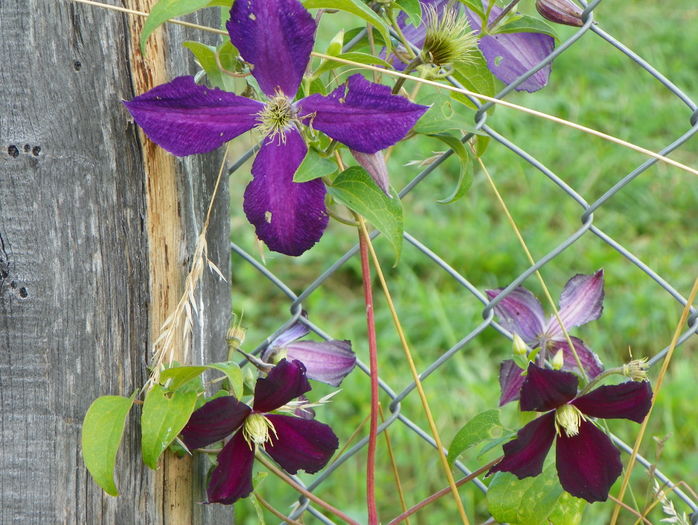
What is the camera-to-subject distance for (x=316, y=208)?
2.36 ft

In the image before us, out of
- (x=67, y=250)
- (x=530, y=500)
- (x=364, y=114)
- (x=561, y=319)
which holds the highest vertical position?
(x=364, y=114)

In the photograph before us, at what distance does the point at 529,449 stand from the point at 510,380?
5.5 inches

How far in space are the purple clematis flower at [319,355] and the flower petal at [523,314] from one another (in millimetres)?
184

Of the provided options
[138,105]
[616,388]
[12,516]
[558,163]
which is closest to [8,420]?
[12,516]

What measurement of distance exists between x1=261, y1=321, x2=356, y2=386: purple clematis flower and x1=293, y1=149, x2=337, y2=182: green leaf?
22cm

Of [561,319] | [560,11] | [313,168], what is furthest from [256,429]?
[560,11]

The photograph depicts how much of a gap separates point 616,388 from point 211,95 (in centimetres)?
41

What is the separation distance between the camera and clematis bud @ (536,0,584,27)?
85 centimetres

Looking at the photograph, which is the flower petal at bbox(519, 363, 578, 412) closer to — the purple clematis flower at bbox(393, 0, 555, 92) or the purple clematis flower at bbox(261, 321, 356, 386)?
the purple clematis flower at bbox(261, 321, 356, 386)

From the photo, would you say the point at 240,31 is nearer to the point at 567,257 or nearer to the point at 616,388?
the point at 616,388

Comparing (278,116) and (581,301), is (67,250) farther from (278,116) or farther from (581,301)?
(581,301)

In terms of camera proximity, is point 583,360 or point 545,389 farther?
point 583,360

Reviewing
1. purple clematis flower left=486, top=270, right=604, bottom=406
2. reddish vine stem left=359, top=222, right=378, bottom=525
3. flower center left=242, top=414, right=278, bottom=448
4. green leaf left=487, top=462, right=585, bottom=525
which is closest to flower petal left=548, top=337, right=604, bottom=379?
purple clematis flower left=486, top=270, right=604, bottom=406

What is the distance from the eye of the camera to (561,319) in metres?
0.93
